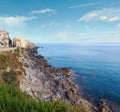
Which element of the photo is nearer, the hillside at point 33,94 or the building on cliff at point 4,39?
the hillside at point 33,94

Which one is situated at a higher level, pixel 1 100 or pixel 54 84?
pixel 1 100

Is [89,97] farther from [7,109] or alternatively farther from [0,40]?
[0,40]

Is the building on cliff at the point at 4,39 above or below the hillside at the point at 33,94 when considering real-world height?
above

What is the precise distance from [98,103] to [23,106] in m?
35.0

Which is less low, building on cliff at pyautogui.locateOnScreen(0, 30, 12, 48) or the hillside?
building on cliff at pyautogui.locateOnScreen(0, 30, 12, 48)

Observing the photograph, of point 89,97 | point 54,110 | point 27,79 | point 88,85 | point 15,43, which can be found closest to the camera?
point 54,110

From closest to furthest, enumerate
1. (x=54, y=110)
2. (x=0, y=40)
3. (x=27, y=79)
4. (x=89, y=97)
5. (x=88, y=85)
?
(x=54, y=110) → (x=27, y=79) → (x=89, y=97) → (x=88, y=85) → (x=0, y=40)

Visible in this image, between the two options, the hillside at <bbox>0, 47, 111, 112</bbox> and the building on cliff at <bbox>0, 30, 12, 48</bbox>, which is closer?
the hillside at <bbox>0, 47, 111, 112</bbox>

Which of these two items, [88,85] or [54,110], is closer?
[54,110]

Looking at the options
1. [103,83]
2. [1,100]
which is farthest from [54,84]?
[1,100]

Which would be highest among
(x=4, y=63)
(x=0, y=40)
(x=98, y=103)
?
(x=0, y=40)

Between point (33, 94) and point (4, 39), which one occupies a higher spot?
point (4, 39)

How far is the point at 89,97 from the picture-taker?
43.7m

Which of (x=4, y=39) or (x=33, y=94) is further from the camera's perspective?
(x=4, y=39)
